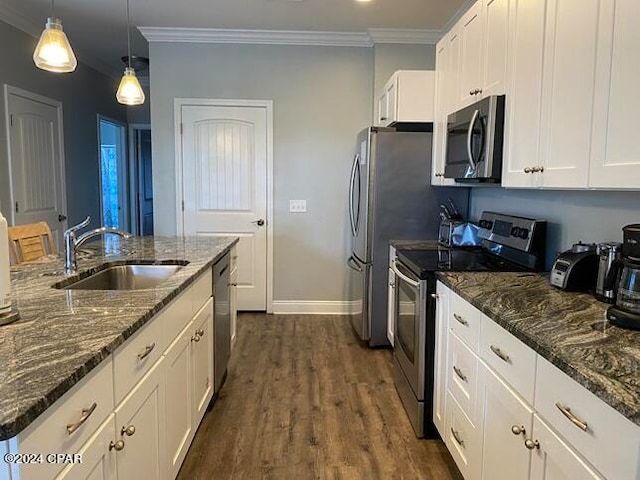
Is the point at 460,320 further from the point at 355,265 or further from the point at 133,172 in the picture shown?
the point at 133,172

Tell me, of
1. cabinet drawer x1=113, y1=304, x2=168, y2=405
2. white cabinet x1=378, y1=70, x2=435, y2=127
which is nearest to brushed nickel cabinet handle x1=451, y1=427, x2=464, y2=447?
cabinet drawer x1=113, y1=304, x2=168, y2=405

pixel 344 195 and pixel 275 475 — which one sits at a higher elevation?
pixel 344 195

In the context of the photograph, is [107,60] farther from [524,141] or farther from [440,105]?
[524,141]

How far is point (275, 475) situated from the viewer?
2111 millimetres

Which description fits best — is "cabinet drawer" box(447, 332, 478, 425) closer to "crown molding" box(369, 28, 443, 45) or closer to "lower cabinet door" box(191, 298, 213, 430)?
"lower cabinet door" box(191, 298, 213, 430)

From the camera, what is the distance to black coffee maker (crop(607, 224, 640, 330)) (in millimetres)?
1319

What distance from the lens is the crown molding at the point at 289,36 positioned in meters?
4.20

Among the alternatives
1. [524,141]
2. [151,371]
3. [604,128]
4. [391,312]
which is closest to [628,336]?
[604,128]

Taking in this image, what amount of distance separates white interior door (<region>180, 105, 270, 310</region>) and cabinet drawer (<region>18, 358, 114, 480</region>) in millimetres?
3404

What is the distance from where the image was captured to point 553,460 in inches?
47.6

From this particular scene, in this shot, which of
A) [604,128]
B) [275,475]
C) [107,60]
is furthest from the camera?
[107,60]

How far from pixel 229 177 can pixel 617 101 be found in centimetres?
361

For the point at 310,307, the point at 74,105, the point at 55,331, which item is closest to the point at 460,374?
the point at 55,331

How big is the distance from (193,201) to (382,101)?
2.00 m
